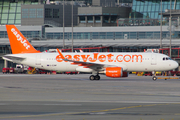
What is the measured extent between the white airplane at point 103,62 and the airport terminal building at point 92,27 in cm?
3307

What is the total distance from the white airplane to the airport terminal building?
33.1 meters

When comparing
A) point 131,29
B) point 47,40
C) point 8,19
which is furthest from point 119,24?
point 8,19

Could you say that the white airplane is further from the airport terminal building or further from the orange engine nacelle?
the airport terminal building

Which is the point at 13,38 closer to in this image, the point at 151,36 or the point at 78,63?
the point at 78,63

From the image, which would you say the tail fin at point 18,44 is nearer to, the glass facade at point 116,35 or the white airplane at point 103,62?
the white airplane at point 103,62

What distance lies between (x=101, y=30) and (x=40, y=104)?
8756 cm

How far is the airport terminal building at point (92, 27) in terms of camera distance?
327 feet

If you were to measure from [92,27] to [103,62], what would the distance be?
197ft

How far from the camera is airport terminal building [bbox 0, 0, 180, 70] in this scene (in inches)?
3927

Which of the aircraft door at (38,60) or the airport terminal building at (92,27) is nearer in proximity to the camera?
the aircraft door at (38,60)

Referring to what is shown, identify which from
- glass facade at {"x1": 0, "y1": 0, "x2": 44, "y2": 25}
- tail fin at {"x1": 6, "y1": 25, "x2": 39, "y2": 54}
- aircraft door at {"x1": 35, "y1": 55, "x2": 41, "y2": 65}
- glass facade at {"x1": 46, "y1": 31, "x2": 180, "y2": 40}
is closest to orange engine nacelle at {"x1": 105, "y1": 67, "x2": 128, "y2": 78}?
aircraft door at {"x1": 35, "y1": 55, "x2": 41, "y2": 65}

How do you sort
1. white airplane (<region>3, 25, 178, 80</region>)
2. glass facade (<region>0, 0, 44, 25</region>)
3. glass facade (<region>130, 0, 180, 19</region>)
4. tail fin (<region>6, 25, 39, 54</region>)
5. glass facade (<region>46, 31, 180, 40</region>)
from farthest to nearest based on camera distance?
1. glass facade (<region>130, 0, 180, 19</region>)
2. glass facade (<region>0, 0, 44, 25</region>)
3. glass facade (<region>46, 31, 180, 40</region>)
4. tail fin (<region>6, 25, 39, 54</region>)
5. white airplane (<region>3, 25, 178, 80</region>)

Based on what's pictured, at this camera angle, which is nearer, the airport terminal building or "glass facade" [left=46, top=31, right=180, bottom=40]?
the airport terminal building

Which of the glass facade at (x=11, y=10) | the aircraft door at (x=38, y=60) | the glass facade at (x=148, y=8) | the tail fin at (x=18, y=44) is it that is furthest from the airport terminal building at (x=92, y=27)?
the aircraft door at (x=38, y=60)
